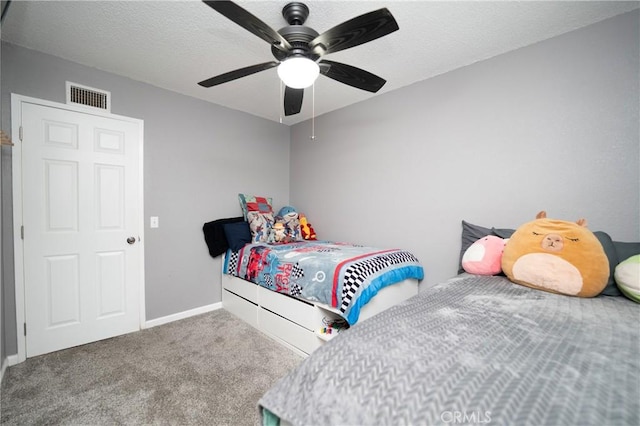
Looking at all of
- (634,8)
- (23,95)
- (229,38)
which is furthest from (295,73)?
(23,95)

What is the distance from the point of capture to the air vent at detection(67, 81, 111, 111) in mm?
2172

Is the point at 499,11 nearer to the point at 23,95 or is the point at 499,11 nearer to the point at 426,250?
the point at 426,250

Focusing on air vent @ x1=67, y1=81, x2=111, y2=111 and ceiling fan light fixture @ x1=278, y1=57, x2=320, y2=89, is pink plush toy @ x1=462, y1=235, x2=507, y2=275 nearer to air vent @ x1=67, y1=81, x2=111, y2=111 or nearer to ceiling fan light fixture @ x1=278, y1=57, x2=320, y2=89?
ceiling fan light fixture @ x1=278, y1=57, x2=320, y2=89

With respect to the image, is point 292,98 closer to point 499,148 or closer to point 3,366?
point 499,148

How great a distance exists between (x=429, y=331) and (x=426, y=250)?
1.68m

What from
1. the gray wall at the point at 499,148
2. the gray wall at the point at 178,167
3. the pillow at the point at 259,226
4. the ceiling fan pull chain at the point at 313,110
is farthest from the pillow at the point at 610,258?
the gray wall at the point at 178,167

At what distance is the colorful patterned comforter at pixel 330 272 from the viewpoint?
184cm

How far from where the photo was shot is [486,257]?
5.79 ft

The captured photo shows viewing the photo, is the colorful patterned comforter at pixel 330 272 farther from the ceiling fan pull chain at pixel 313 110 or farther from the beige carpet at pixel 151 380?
the ceiling fan pull chain at pixel 313 110

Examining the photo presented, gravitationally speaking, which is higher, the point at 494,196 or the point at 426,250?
the point at 494,196

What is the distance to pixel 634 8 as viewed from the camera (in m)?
1.55

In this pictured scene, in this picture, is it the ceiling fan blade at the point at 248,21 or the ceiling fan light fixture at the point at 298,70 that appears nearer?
the ceiling fan blade at the point at 248,21

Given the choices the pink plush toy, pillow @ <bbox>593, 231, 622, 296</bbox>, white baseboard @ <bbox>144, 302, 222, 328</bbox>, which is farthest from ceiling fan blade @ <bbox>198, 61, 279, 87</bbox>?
white baseboard @ <bbox>144, 302, 222, 328</bbox>

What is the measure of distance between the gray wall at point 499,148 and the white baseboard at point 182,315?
179 centimetres
